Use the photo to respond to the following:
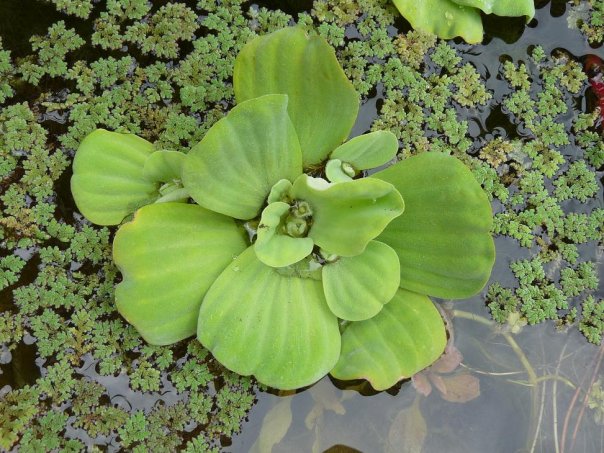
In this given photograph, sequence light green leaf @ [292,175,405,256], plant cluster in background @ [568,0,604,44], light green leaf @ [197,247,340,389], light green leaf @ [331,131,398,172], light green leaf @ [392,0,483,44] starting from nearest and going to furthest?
light green leaf @ [292,175,405,256]
light green leaf @ [197,247,340,389]
light green leaf @ [331,131,398,172]
light green leaf @ [392,0,483,44]
plant cluster in background @ [568,0,604,44]

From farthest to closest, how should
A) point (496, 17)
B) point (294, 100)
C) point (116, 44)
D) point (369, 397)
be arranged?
point (496, 17)
point (116, 44)
point (369, 397)
point (294, 100)

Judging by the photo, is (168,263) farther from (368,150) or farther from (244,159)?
(368,150)

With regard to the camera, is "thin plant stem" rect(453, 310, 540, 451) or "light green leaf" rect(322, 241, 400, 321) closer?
"light green leaf" rect(322, 241, 400, 321)

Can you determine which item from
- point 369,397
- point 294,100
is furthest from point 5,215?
point 369,397

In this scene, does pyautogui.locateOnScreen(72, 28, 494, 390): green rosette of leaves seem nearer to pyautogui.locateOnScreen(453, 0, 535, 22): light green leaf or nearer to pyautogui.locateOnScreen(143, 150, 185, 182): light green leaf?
pyautogui.locateOnScreen(143, 150, 185, 182): light green leaf

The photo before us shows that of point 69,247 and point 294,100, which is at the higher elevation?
point 294,100

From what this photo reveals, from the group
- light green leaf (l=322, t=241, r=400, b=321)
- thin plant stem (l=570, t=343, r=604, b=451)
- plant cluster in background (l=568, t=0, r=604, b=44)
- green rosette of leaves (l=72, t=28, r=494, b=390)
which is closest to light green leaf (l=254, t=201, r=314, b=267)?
green rosette of leaves (l=72, t=28, r=494, b=390)

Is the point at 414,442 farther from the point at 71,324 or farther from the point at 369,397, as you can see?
the point at 71,324
